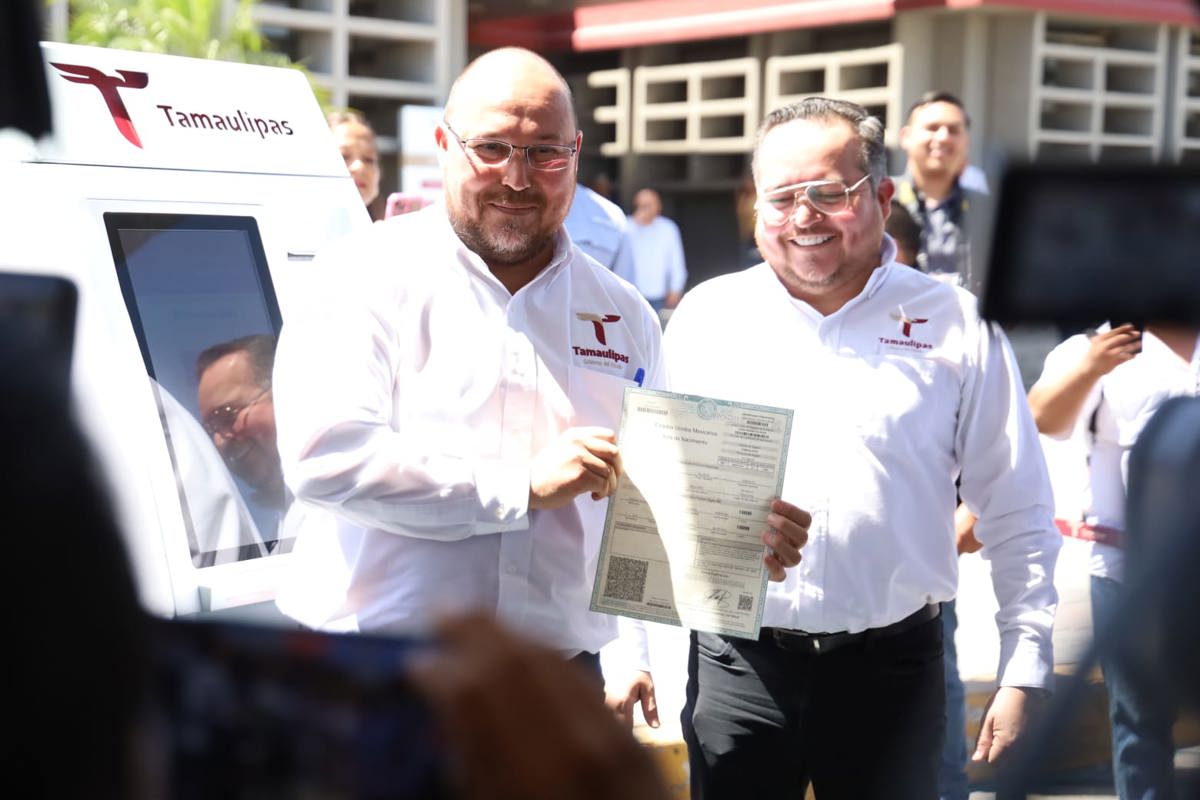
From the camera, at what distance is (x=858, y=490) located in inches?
119

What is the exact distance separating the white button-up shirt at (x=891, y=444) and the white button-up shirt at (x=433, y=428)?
376mm

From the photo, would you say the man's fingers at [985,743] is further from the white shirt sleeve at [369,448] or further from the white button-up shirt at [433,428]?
the white shirt sleeve at [369,448]

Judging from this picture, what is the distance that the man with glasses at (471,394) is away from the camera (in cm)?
262

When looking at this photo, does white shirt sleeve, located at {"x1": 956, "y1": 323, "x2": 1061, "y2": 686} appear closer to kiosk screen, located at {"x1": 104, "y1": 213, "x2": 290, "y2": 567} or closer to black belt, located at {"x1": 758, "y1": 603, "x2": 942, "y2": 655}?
black belt, located at {"x1": 758, "y1": 603, "x2": 942, "y2": 655}

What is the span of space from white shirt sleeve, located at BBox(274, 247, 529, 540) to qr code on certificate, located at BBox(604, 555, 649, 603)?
0.23 metres

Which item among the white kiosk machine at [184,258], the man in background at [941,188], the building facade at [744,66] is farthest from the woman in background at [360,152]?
the building facade at [744,66]

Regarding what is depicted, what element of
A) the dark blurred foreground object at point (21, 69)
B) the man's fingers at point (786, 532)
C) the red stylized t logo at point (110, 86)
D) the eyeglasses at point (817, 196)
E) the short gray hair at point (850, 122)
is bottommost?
the man's fingers at point (786, 532)

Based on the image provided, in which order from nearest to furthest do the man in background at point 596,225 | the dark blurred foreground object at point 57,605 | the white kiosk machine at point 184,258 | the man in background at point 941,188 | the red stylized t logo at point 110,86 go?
the dark blurred foreground object at point 57,605
the white kiosk machine at point 184,258
the red stylized t logo at point 110,86
the man in background at point 941,188
the man in background at point 596,225

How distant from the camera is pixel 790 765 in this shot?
121 inches

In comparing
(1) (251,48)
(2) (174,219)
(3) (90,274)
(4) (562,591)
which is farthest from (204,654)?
(1) (251,48)

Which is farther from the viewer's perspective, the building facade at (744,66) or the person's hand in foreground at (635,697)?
the building facade at (744,66)

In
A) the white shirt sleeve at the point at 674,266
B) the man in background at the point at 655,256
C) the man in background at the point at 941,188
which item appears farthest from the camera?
the white shirt sleeve at the point at 674,266

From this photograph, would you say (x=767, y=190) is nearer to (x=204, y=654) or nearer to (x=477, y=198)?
(x=477, y=198)

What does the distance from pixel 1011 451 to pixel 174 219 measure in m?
2.23
